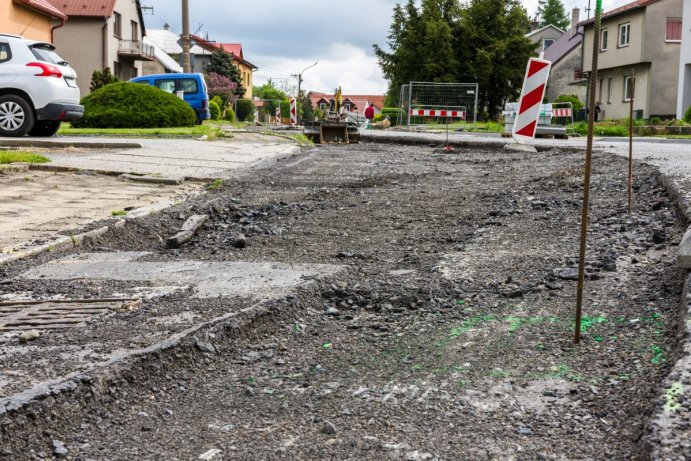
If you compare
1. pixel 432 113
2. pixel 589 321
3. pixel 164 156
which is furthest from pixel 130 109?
pixel 589 321

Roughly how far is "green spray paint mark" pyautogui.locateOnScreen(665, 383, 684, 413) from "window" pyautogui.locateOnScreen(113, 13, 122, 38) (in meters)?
47.2

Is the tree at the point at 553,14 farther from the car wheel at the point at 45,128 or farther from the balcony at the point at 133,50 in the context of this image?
the car wheel at the point at 45,128

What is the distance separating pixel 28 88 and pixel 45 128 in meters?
1.24

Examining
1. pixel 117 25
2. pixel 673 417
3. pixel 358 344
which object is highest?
pixel 117 25

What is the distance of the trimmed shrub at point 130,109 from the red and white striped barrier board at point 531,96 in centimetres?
1259

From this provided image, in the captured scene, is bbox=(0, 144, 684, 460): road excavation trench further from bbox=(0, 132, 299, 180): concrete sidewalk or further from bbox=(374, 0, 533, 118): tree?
bbox=(374, 0, 533, 118): tree

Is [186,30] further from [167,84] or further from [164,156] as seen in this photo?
[164,156]

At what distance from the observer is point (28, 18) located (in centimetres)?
2883

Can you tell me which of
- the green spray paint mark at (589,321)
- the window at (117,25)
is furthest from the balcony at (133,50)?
the green spray paint mark at (589,321)

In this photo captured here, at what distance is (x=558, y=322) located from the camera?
3.83 metres

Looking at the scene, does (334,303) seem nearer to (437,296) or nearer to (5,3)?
(437,296)

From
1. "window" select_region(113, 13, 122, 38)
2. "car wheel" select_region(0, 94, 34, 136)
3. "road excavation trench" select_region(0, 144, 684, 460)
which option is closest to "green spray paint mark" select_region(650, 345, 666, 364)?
"road excavation trench" select_region(0, 144, 684, 460)

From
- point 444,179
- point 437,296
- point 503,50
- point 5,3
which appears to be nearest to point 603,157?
point 444,179

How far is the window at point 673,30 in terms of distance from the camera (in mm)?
39438
